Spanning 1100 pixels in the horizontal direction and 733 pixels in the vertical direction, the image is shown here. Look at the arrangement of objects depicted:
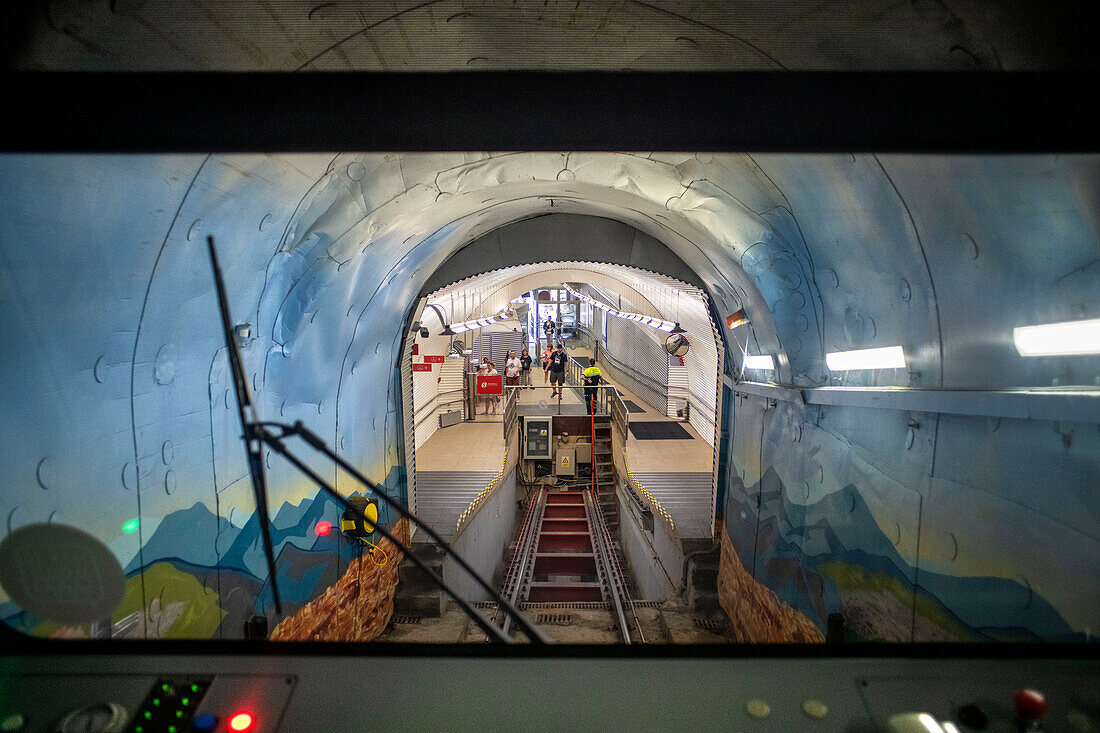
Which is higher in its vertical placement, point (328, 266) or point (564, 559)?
point (328, 266)

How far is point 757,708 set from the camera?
1605 mm

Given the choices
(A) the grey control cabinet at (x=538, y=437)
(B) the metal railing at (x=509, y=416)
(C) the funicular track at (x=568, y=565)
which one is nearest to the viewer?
(C) the funicular track at (x=568, y=565)

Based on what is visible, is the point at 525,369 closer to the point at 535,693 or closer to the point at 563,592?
the point at 563,592

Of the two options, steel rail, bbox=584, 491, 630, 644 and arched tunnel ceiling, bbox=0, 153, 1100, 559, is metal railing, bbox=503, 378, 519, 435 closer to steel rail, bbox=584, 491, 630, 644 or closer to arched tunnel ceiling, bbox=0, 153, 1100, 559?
steel rail, bbox=584, 491, 630, 644

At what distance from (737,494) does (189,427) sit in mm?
6257

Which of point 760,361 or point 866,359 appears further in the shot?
point 760,361

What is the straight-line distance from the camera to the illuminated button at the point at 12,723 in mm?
1535

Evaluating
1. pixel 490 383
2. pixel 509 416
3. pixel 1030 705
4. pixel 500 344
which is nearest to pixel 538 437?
pixel 509 416

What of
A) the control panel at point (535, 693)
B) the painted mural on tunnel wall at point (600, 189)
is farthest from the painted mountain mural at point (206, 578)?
the control panel at point (535, 693)

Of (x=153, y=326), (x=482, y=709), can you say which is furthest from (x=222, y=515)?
(x=482, y=709)

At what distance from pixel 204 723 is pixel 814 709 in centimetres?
176

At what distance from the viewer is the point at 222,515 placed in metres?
3.73

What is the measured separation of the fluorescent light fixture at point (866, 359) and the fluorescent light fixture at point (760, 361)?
1.48 m

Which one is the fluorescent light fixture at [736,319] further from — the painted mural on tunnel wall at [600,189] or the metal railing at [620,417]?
the metal railing at [620,417]
